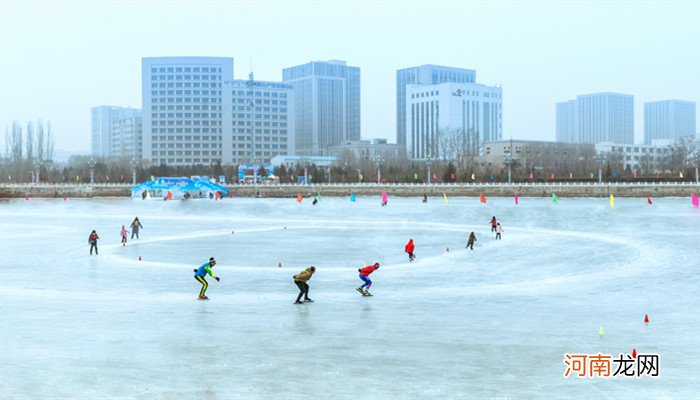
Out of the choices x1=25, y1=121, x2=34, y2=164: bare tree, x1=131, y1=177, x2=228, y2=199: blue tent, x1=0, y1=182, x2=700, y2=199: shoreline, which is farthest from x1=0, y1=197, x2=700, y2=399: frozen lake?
x1=25, y1=121, x2=34, y2=164: bare tree

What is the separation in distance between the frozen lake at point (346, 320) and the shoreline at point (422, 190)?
67.0 meters

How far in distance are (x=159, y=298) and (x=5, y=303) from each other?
145 inches

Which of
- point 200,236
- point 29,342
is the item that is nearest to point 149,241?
point 200,236

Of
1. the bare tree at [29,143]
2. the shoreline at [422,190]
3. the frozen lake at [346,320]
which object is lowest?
the frozen lake at [346,320]

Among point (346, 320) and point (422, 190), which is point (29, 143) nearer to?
point (422, 190)

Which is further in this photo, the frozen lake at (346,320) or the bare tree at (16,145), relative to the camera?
the bare tree at (16,145)

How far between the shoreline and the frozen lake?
67.0m

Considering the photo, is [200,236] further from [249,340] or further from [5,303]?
[249,340]

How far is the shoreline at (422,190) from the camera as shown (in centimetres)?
9656

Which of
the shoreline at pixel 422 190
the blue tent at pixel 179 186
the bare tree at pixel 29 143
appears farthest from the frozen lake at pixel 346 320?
the bare tree at pixel 29 143

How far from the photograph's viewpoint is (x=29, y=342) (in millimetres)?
13641

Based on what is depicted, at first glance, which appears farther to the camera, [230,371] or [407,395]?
[230,371]

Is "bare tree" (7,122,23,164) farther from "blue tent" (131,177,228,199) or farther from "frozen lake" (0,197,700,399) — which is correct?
"frozen lake" (0,197,700,399)

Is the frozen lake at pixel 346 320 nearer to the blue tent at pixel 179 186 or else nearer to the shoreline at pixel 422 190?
the shoreline at pixel 422 190
